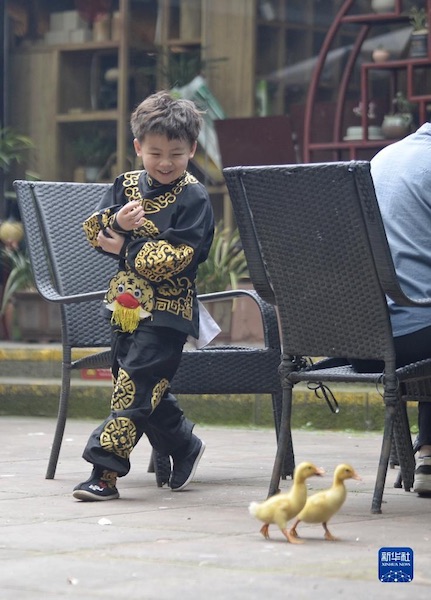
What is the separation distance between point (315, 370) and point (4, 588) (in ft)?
5.35

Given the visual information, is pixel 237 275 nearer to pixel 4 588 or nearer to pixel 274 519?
pixel 274 519

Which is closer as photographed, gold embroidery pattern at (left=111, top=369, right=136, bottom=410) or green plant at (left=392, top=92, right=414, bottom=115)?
gold embroidery pattern at (left=111, top=369, right=136, bottom=410)

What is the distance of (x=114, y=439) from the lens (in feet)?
15.0

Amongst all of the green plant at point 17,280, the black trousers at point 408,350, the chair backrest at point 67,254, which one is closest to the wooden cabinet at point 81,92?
the green plant at point 17,280

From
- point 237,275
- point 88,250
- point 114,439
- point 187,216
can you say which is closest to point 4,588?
point 114,439

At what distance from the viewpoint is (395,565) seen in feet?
10.6

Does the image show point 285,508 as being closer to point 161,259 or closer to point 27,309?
point 161,259

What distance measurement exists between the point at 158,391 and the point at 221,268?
14.2 ft

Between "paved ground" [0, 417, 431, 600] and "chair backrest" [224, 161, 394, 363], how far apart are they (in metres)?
0.54

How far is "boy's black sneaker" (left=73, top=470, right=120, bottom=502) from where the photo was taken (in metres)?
4.53

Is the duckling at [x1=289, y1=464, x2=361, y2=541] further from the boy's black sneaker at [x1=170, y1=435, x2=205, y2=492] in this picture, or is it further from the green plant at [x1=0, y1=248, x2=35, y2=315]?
the green plant at [x1=0, y1=248, x2=35, y2=315]

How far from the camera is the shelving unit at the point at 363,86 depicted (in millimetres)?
9234

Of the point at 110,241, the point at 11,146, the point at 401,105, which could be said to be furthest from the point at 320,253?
the point at 11,146

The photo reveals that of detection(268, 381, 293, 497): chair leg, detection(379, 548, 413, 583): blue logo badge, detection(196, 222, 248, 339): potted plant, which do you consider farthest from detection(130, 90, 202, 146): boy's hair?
detection(196, 222, 248, 339): potted plant
